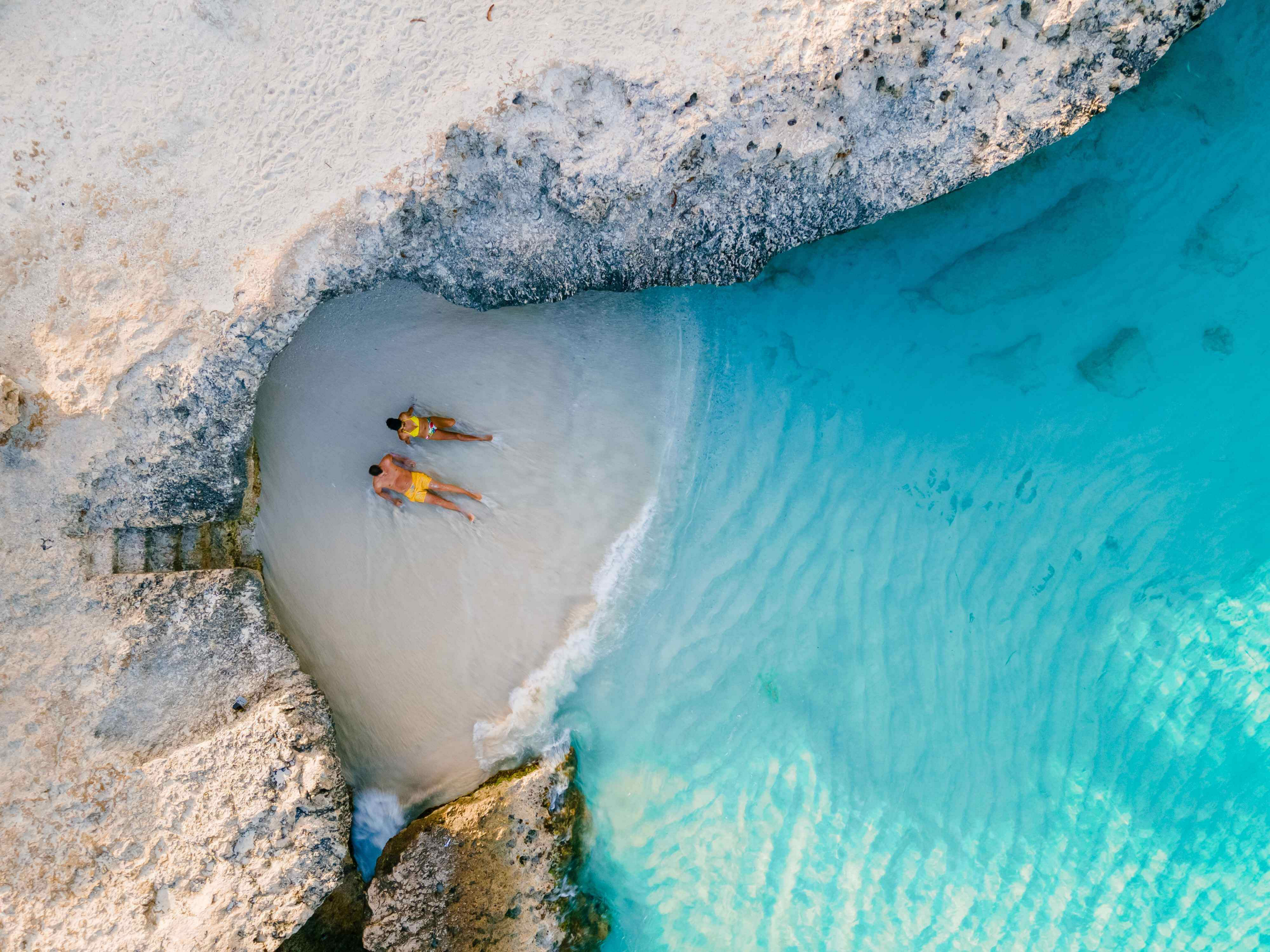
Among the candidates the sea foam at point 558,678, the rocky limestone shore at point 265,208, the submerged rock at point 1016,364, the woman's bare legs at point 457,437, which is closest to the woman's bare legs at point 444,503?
the woman's bare legs at point 457,437

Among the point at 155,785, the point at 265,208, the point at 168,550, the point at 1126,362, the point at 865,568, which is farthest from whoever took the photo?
the point at 865,568

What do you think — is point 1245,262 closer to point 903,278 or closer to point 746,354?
point 903,278

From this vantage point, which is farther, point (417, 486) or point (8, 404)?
point (417, 486)

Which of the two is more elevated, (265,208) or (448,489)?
(265,208)

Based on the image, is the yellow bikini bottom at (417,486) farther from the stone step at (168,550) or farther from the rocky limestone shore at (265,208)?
the stone step at (168,550)

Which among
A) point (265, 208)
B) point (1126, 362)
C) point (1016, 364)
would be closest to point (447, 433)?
point (265, 208)

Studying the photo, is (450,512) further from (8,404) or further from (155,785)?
(8,404)
